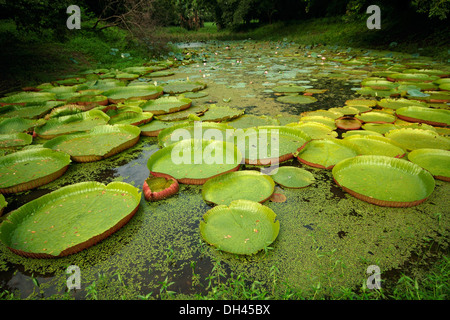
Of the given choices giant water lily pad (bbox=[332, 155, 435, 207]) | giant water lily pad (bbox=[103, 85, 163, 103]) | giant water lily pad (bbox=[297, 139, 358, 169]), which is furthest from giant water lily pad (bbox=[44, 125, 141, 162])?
giant water lily pad (bbox=[332, 155, 435, 207])

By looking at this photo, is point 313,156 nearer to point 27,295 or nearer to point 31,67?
point 27,295

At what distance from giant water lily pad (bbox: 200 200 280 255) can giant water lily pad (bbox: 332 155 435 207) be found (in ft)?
2.76

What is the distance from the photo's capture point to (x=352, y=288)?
126 centimetres

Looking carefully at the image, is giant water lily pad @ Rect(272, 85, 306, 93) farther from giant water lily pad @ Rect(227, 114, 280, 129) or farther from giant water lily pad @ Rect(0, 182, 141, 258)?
giant water lily pad @ Rect(0, 182, 141, 258)

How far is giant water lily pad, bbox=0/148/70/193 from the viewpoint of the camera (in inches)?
83.9

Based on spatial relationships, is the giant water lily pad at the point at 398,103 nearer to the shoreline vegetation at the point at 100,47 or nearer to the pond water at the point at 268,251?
the pond water at the point at 268,251

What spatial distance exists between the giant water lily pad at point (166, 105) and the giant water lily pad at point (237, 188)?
209 cm

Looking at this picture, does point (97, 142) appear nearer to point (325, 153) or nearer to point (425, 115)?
point (325, 153)

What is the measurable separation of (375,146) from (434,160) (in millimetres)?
514

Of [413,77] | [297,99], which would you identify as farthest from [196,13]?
[297,99]

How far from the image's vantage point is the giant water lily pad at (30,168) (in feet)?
6.99

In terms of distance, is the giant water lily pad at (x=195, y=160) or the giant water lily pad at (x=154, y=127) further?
the giant water lily pad at (x=154, y=127)

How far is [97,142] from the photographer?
114 inches

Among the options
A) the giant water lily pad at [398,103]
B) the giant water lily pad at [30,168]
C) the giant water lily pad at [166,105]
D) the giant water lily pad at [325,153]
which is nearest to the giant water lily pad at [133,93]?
the giant water lily pad at [166,105]
